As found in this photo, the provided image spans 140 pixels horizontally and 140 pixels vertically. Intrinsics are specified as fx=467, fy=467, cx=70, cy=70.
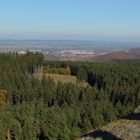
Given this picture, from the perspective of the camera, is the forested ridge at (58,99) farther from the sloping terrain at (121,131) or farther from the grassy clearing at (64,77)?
the sloping terrain at (121,131)

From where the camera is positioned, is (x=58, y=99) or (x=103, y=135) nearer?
(x=103, y=135)

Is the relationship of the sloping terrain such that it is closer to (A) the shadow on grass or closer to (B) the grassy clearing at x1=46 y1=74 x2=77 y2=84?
(A) the shadow on grass

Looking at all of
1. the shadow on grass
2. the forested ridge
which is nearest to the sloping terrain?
the shadow on grass

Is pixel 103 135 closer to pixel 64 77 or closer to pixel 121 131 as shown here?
pixel 121 131

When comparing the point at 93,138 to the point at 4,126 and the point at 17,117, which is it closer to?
the point at 4,126

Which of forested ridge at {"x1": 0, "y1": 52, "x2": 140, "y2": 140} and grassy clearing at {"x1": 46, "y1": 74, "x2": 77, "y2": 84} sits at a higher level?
forested ridge at {"x1": 0, "y1": 52, "x2": 140, "y2": 140}

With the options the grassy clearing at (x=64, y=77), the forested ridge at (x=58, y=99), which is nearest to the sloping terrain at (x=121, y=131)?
the forested ridge at (x=58, y=99)

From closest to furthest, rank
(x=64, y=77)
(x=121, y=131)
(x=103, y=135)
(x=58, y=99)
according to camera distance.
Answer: (x=121, y=131) → (x=103, y=135) → (x=58, y=99) → (x=64, y=77)

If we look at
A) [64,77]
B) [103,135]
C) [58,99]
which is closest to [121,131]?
[103,135]

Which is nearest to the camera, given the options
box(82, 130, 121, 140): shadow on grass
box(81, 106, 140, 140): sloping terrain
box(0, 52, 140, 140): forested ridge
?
box(81, 106, 140, 140): sloping terrain
